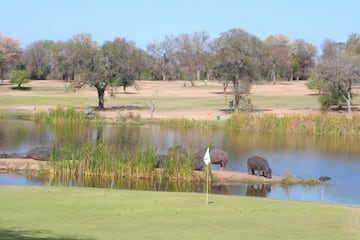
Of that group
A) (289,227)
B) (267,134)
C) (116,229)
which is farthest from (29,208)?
(267,134)

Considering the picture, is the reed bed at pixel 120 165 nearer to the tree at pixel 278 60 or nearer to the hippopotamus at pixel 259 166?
the hippopotamus at pixel 259 166

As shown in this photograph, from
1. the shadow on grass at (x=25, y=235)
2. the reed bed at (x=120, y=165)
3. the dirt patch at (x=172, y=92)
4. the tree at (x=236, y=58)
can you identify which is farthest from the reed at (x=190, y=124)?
the shadow on grass at (x=25, y=235)

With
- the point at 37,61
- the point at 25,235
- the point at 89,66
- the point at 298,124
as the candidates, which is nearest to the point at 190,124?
the point at 298,124

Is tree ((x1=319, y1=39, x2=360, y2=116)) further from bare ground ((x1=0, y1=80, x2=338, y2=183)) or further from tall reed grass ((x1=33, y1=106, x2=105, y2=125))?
tall reed grass ((x1=33, y1=106, x2=105, y2=125))

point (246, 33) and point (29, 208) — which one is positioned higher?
point (246, 33)

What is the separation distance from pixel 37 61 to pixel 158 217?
374 ft

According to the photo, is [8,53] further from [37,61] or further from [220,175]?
[220,175]

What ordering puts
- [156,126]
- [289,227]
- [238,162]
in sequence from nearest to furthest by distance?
[289,227] < [238,162] < [156,126]

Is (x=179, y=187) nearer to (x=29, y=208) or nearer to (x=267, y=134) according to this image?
(x=29, y=208)

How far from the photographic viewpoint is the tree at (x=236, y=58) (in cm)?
5915

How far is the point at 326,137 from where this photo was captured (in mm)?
46000

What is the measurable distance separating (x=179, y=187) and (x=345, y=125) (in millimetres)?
25429

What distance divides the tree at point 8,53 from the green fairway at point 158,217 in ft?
293

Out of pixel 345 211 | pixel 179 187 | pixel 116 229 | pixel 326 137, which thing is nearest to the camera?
pixel 116 229
